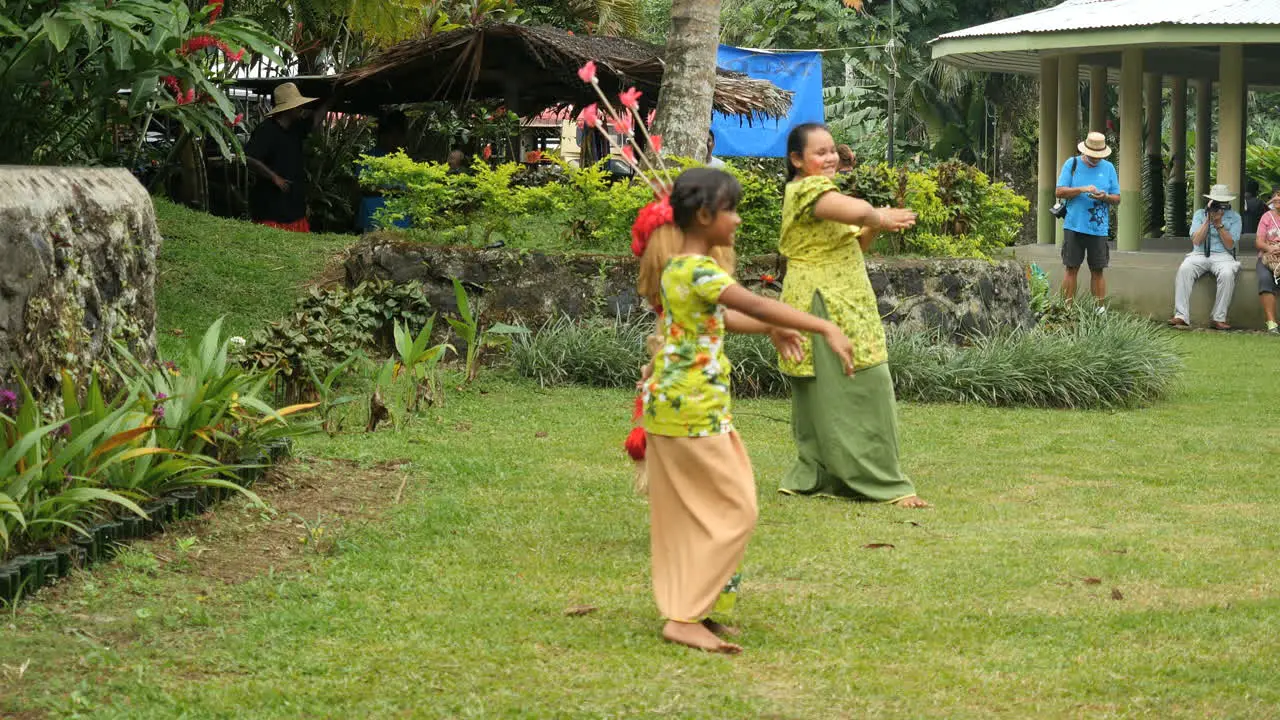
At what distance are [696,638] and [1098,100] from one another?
60.0ft

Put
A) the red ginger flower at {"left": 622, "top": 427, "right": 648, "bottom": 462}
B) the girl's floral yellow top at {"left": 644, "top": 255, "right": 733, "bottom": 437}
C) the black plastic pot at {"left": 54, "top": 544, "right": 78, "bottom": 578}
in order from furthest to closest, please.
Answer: the red ginger flower at {"left": 622, "top": 427, "right": 648, "bottom": 462} < the black plastic pot at {"left": 54, "top": 544, "right": 78, "bottom": 578} < the girl's floral yellow top at {"left": 644, "top": 255, "right": 733, "bottom": 437}

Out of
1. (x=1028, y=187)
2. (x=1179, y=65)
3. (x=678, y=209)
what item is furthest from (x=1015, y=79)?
(x=678, y=209)

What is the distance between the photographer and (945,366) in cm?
1152

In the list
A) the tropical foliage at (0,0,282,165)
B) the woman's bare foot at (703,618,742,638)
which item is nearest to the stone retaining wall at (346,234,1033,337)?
the tropical foliage at (0,0,282,165)

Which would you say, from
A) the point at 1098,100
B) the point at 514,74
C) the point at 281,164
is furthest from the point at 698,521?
the point at 1098,100

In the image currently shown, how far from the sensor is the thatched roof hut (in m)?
16.7

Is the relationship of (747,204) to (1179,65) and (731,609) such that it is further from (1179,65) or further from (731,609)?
(1179,65)

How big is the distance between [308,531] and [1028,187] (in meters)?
26.3

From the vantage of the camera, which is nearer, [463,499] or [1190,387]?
[463,499]

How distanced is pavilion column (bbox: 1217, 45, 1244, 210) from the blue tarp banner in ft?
18.3

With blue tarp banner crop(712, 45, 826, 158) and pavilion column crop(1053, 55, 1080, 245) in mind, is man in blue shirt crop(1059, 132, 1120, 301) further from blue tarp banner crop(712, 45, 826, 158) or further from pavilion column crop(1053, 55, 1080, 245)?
blue tarp banner crop(712, 45, 826, 158)

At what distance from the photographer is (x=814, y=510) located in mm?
7320

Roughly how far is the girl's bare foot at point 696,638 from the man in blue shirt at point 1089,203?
12136 millimetres

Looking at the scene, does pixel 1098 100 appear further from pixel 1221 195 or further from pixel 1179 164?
pixel 1221 195
